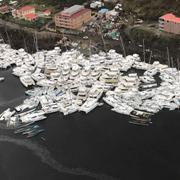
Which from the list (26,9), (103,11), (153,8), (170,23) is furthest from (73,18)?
(170,23)

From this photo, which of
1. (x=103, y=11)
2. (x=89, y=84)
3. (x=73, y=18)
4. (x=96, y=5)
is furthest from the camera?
(x=96, y=5)

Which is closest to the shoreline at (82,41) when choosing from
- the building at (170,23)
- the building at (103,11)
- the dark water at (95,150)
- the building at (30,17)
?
the building at (30,17)

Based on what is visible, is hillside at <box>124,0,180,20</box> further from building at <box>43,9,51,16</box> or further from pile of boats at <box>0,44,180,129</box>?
building at <box>43,9,51,16</box>

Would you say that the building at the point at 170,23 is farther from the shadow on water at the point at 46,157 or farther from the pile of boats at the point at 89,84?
the shadow on water at the point at 46,157

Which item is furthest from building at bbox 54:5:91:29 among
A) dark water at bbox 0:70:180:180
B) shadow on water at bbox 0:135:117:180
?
shadow on water at bbox 0:135:117:180

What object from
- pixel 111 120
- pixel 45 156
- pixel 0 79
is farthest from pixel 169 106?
pixel 0 79

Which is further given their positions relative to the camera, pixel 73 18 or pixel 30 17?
pixel 30 17

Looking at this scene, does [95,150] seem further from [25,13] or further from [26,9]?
[26,9]
